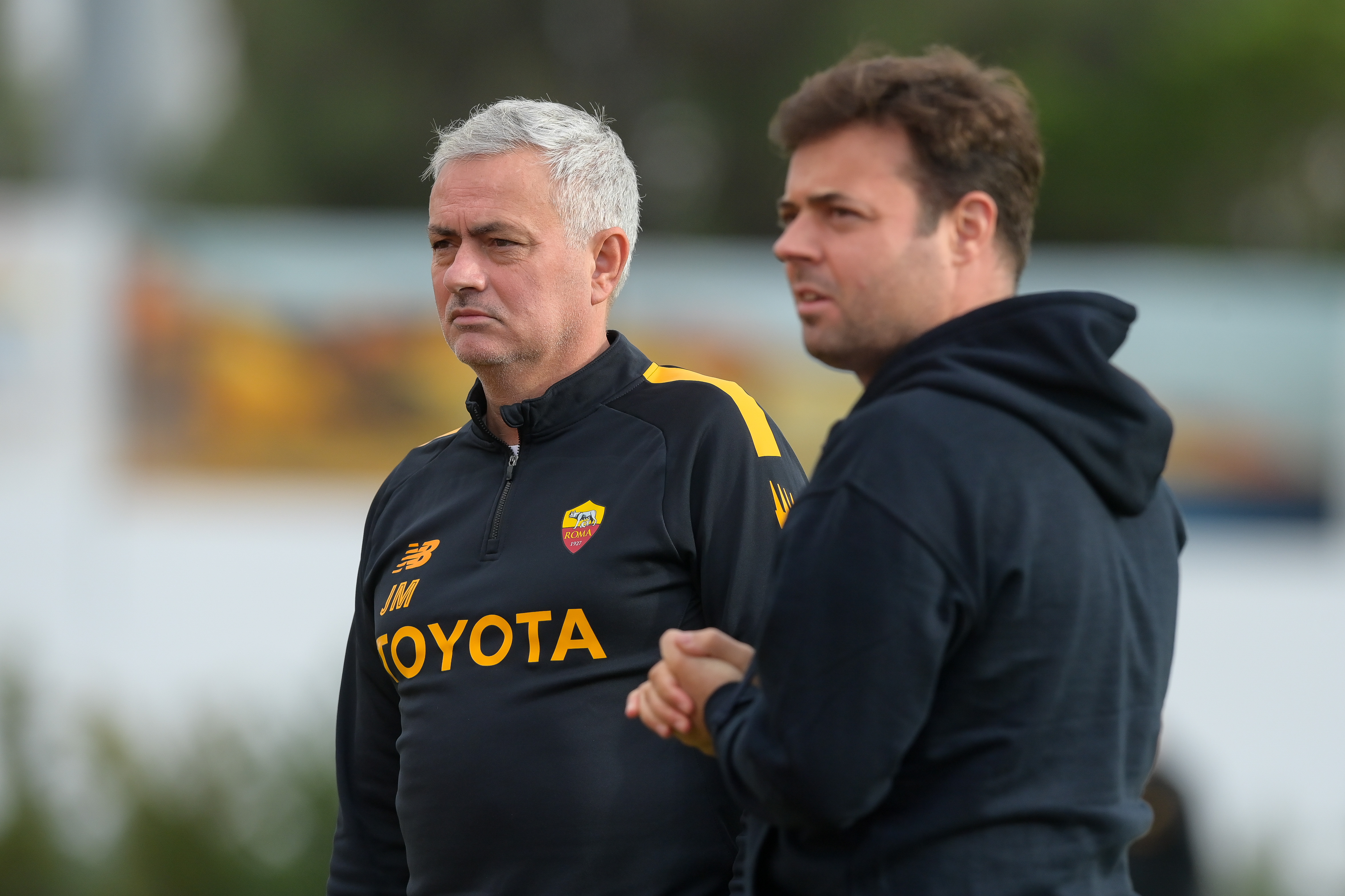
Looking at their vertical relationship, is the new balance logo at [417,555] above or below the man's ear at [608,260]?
below

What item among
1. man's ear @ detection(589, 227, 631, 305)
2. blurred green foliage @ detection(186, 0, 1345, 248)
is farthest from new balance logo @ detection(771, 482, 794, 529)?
Result: blurred green foliage @ detection(186, 0, 1345, 248)

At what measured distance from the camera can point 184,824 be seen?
6613mm

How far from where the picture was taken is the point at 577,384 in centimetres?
266

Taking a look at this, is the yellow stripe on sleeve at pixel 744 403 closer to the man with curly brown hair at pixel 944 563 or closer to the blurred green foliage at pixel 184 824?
the man with curly brown hair at pixel 944 563

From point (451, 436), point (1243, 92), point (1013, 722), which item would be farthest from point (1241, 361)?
point (1243, 92)

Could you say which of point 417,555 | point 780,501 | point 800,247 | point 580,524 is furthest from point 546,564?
point 800,247

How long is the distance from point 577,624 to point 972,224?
0.91 metres

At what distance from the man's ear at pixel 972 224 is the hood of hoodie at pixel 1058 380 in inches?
3.3

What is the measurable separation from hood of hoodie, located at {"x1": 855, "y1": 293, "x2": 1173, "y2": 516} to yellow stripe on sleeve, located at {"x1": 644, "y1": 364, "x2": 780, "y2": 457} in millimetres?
690

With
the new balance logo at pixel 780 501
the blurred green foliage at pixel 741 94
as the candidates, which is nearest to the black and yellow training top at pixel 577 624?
the new balance logo at pixel 780 501

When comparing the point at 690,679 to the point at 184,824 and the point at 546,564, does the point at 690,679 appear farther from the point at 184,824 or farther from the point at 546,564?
the point at 184,824

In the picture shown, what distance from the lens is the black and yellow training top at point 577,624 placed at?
2408mm

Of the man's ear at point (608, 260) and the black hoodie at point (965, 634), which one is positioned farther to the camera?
the man's ear at point (608, 260)

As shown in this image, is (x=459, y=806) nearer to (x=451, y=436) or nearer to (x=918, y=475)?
(x=451, y=436)
